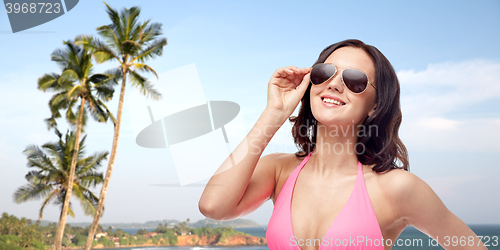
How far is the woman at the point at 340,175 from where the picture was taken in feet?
Result: 5.42

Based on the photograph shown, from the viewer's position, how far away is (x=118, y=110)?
754 inches

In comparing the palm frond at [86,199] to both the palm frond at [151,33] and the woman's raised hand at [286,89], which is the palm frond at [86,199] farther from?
the woman's raised hand at [286,89]

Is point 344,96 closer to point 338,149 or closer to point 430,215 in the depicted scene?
point 338,149

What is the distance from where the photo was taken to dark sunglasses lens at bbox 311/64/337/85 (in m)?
1.72

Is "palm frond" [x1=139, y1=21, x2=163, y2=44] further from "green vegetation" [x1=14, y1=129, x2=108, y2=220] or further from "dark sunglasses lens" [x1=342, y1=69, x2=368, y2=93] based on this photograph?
"dark sunglasses lens" [x1=342, y1=69, x2=368, y2=93]

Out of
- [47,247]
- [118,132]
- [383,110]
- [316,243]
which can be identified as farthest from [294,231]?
[47,247]

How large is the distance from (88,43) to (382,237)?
1896 cm

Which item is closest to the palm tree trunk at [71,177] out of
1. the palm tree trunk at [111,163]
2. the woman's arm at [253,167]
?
the palm tree trunk at [111,163]

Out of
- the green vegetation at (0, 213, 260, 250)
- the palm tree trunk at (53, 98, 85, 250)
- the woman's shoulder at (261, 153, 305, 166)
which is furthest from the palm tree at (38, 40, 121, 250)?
the woman's shoulder at (261, 153, 305, 166)

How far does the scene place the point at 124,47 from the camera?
1858 cm

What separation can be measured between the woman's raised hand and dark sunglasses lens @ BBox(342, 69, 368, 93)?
0.21 metres

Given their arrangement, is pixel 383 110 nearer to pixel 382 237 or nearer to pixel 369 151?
pixel 369 151

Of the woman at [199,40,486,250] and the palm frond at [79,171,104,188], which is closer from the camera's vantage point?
the woman at [199,40,486,250]

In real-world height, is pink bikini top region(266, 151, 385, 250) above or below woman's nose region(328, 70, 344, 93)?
below
